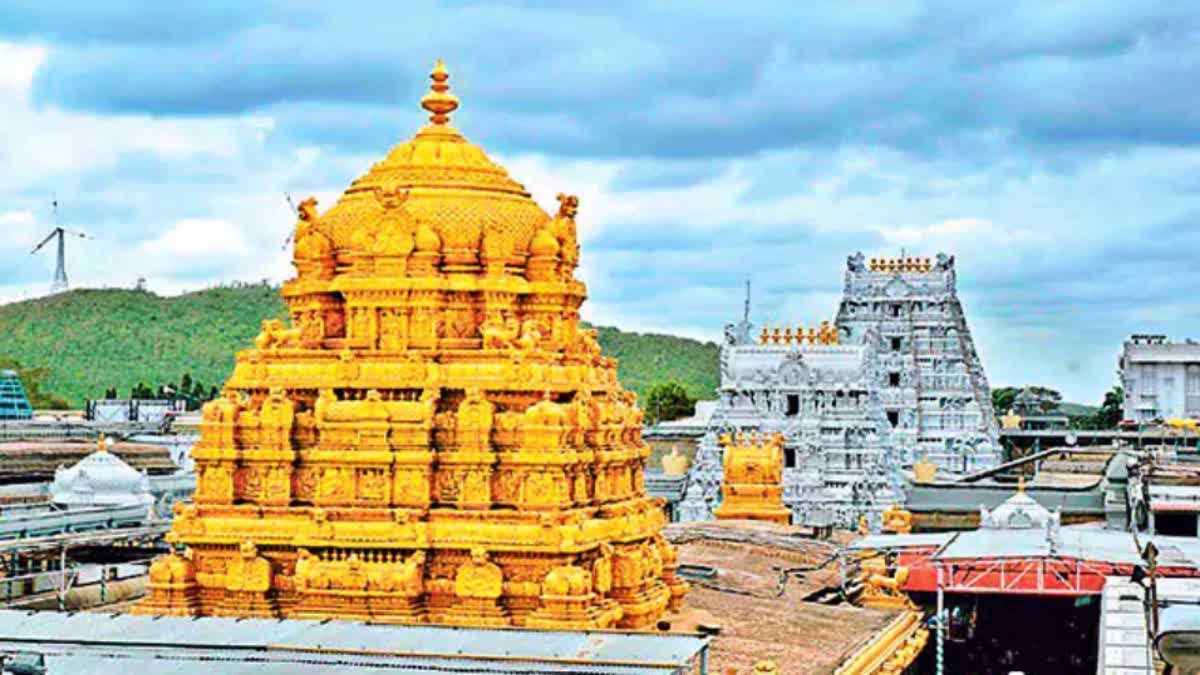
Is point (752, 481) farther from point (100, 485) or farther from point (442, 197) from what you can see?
point (442, 197)

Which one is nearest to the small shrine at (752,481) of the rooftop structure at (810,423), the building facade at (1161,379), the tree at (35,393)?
the rooftop structure at (810,423)

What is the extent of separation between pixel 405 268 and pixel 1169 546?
1295 cm

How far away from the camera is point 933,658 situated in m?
31.7

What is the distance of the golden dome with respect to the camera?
80.6 feet

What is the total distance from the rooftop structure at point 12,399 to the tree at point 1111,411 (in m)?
46.1

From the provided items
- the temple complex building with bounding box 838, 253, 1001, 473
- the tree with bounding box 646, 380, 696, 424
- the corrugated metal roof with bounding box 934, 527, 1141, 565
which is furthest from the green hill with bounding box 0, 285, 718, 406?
the corrugated metal roof with bounding box 934, 527, 1141, 565

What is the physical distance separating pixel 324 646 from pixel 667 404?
87319mm

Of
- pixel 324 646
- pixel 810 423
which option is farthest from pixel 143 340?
pixel 324 646

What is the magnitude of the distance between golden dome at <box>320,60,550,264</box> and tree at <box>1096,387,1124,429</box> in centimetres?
6741

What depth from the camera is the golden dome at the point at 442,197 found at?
80.6 ft

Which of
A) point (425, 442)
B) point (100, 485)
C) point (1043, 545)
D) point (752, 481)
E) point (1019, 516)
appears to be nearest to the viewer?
point (425, 442)

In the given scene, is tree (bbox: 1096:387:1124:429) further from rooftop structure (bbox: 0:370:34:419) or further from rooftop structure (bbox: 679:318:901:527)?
rooftop structure (bbox: 0:370:34:419)

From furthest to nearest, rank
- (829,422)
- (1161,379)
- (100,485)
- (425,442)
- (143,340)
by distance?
(143,340), (1161,379), (829,422), (100,485), (425,442)

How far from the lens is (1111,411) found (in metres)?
109
